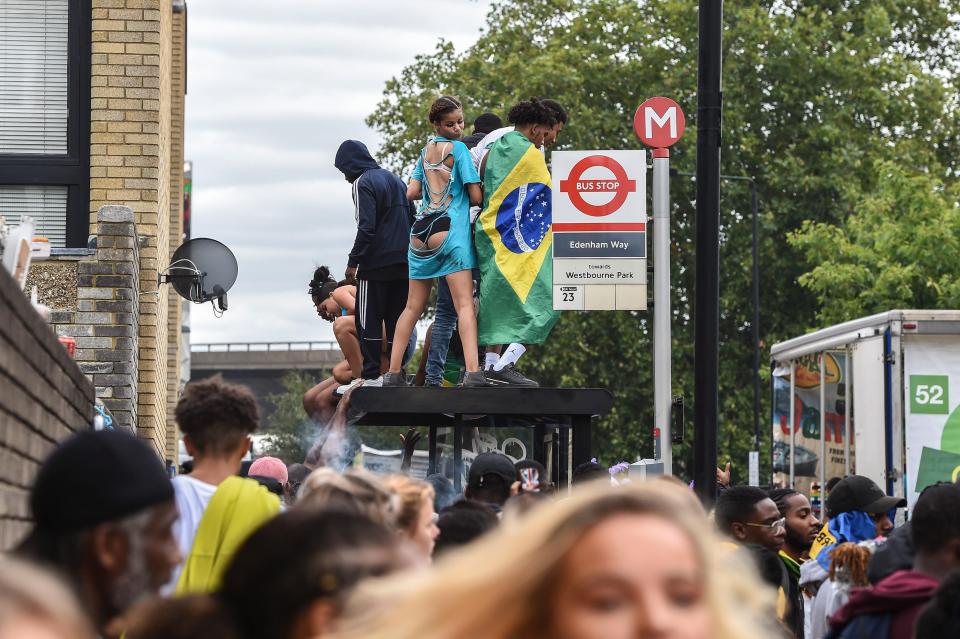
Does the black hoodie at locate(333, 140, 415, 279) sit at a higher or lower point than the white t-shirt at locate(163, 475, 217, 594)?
higher

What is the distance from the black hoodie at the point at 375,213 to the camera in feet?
38.0

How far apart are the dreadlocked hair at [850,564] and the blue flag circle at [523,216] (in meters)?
4.46

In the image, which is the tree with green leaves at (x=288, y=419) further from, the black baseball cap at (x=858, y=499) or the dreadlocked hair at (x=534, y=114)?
the black baseball cap at (x=858, y=499)

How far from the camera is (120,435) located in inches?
137

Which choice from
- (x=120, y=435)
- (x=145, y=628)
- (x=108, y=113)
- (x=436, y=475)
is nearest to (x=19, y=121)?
(x=108, y=113)

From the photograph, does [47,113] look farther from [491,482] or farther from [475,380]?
[491,482]

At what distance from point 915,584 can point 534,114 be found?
6818 mm

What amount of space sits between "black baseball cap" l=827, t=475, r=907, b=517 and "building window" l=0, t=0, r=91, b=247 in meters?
6.05

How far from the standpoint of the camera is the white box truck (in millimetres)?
15086

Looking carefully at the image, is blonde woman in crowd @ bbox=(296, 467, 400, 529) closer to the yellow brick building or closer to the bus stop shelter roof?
the bus stop shelter roof

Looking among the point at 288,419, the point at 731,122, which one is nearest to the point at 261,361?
the point at 288,419

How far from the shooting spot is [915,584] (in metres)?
4.72

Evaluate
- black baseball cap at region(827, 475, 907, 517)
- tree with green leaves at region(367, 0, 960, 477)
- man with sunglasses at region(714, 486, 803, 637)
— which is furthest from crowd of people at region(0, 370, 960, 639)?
tree with green leaves at region(367, 0, 960, 477)

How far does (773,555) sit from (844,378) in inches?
383
